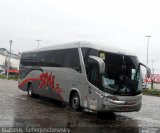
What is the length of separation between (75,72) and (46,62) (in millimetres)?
4037

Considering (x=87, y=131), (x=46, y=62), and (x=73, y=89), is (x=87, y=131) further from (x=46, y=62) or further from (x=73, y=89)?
(x=46, y=62)

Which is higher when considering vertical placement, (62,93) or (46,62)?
(46,62)

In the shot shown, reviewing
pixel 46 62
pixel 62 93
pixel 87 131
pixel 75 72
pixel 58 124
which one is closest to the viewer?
pixel 87 131

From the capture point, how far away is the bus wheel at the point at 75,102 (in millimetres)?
15371

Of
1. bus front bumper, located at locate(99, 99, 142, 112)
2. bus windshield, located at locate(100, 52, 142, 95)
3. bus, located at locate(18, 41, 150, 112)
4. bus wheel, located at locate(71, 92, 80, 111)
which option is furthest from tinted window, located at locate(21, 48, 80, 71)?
bus front bumper, located at locate(99, 99, 142, 112)

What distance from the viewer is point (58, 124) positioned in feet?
37.5

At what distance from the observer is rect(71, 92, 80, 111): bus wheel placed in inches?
605

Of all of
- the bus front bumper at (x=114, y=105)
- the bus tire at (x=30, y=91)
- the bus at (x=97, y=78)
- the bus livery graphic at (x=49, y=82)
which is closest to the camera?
the bus front bumper at (x=114, y=105)

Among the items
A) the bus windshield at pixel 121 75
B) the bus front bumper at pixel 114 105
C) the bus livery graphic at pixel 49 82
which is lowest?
the bus front bumper at pixel 114 105

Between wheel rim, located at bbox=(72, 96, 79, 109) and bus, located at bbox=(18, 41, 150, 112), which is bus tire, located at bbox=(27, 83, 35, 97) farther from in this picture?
wheel rim, located at bbox=(72, 96, 79, 109)

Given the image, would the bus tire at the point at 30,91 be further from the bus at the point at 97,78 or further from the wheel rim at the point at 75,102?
the wheel rim at the point at 75,102

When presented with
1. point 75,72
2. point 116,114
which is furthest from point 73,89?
point 116,114

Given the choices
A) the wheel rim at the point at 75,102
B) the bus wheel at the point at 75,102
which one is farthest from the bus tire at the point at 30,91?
the wheel rim at the point at 75,102

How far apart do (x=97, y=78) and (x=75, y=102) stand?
7.36 feet
